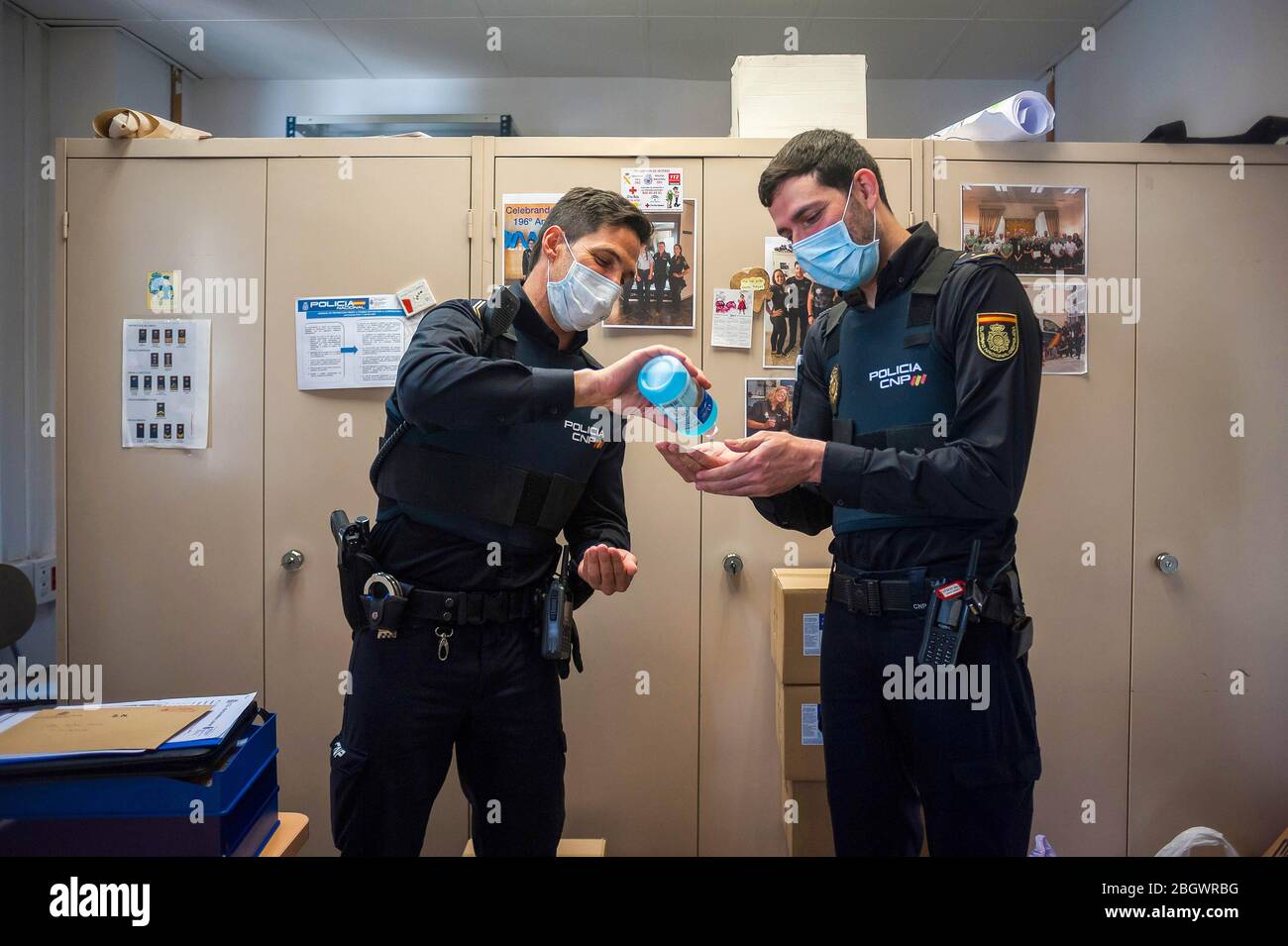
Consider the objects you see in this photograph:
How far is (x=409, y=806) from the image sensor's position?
50.2 inches

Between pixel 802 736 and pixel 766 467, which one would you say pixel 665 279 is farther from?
pixel 802 736

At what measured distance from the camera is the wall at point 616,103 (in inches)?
127

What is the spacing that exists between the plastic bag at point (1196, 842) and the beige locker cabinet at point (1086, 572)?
5.1 inches

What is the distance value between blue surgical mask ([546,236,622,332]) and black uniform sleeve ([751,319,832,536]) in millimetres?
487

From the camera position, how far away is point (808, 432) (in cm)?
153

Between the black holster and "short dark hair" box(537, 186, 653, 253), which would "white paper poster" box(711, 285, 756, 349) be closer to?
"short dark hair" box(537, 186, 653, 253)

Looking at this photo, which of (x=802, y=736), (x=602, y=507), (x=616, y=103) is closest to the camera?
(x=602, y=507)

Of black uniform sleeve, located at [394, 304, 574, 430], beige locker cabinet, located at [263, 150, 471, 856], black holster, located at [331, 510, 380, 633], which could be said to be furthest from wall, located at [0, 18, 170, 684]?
black uniform sleeve, located at [394, 304, 574, 430]

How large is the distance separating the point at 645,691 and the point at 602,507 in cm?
82

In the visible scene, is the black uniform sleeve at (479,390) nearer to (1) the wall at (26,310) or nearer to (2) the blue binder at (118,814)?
(2) the blue binder at (118,814)

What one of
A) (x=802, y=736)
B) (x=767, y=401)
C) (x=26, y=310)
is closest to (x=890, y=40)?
(x=767, y=401)

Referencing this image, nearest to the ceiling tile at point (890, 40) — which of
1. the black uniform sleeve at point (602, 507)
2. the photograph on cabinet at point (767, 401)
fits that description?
the photograph on cabinet at point (767, 401)

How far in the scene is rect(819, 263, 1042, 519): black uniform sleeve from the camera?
45.9 inches

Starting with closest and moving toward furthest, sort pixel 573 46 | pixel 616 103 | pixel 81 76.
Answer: pixel 81 76
pixel 573 46
pixel 616 103
